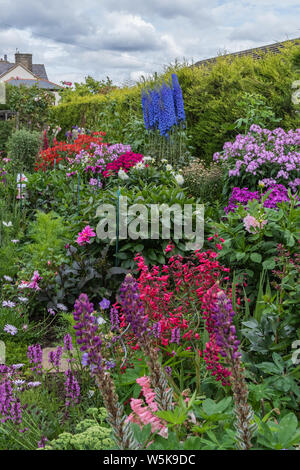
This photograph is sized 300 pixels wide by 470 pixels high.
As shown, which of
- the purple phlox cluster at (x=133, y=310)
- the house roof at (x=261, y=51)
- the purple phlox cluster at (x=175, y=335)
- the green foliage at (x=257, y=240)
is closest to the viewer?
the purple phlox cluster at (x=133, y=310)

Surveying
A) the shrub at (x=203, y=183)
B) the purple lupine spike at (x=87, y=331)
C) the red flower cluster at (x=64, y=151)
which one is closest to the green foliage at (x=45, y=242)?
the shrub at (x=203, y=183)

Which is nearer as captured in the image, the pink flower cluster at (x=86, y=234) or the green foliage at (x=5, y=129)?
the pink flower cluster at (x=86, y=234)

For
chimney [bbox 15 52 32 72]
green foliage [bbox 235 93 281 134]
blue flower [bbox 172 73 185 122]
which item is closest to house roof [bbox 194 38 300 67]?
green foliage [bbox 235 93 281 134]

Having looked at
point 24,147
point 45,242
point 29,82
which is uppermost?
point 29,82

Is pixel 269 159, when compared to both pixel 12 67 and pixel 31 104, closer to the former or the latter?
pixel 31 104

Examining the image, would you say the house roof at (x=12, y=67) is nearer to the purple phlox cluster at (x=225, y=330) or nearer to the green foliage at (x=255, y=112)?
the green foliage at (x=255, y=112)

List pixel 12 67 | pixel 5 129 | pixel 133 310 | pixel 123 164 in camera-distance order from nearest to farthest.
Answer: pixel 133 310 → pixel 123 164 → pixel 5 129 → pixel 12 67

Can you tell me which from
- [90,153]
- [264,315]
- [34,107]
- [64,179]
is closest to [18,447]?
[264,315]

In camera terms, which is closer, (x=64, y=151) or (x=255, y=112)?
(x=255, y=112)

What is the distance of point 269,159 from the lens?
5207 mm

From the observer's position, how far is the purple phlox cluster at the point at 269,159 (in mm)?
5203

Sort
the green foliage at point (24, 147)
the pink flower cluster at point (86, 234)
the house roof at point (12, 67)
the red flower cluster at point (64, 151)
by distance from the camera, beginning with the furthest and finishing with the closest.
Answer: the house roof at point (12, 67) → the green foliage at point (24, 147) → the red flower cluster at point (64, 151) → the pink flower cluster at point (86, 234)

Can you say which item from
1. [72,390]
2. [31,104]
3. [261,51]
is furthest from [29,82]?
[72,390]
